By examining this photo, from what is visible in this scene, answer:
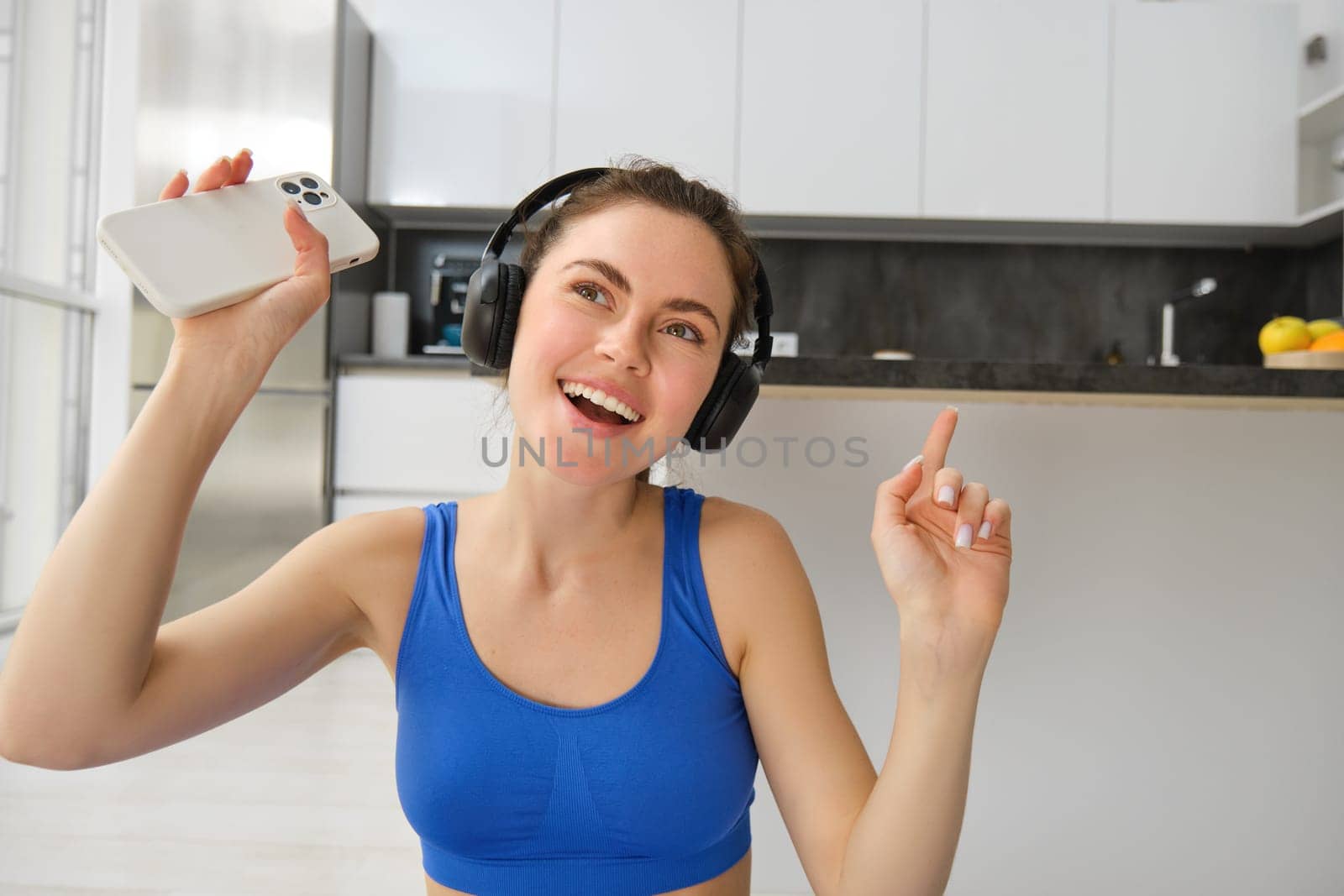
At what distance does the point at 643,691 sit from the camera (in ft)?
2.62

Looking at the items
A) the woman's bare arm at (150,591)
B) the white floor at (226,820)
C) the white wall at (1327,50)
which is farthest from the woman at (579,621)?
the white wall at (1327,50)

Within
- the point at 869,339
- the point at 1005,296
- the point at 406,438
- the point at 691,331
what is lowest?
the point at 406,438

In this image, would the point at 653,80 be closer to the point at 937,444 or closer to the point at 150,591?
the point at 937,444

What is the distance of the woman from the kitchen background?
1.15 feet

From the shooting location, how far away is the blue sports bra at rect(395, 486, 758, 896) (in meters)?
0.78

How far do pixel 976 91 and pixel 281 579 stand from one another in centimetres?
331

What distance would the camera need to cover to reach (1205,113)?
3.35 metres

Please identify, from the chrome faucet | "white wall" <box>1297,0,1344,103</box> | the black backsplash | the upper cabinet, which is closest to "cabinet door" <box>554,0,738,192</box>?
the upper cabinet

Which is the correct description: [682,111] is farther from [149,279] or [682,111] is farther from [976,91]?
[149,279]

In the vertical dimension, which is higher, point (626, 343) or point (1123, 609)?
point (626, 343)

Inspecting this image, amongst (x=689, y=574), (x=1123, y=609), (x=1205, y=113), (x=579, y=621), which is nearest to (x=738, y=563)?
(x=689, y=574)

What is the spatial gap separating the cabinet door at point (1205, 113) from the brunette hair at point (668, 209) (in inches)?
118

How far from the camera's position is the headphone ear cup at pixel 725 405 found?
0.90m

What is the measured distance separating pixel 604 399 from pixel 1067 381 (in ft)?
2.11
